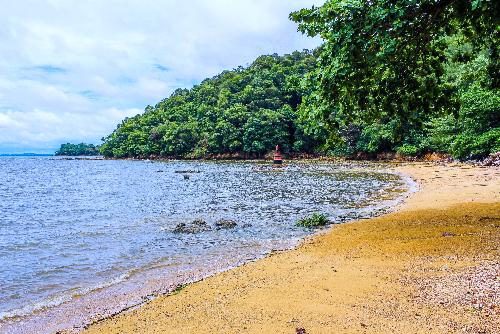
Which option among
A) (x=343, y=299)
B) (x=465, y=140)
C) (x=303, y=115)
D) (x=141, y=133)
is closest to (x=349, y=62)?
(x=303, y=115)

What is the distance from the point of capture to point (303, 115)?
10.9m

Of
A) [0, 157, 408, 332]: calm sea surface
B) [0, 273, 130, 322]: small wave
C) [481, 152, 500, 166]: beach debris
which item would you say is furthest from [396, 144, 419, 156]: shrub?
[0, 273, 130, 322]: small wave

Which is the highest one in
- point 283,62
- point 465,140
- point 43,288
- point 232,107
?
point 283,62

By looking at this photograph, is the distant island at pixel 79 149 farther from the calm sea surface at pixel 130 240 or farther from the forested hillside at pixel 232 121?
the calm sea surface at pixel 130 240

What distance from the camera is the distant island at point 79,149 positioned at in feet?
610

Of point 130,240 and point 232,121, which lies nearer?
point 130,240

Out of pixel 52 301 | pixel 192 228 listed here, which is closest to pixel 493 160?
pixel 192 228

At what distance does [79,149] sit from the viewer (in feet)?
608

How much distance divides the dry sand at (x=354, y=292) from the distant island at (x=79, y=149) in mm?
191728

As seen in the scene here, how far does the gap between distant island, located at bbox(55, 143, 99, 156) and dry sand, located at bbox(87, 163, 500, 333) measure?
629 ft

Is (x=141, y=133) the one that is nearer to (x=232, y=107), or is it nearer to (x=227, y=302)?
(x=232, y=107)

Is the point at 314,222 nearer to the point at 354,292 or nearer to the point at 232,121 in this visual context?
the point at 354,292

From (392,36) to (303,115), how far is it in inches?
119

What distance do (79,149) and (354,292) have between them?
646 feet
